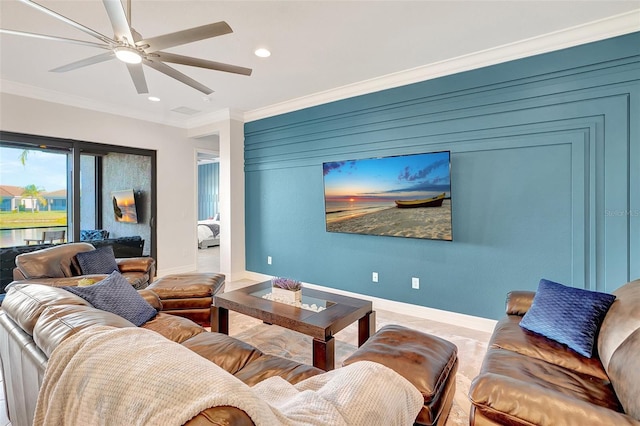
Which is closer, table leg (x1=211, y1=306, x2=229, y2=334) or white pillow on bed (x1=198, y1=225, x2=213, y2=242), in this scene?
table leg (x1=211, y1=306, x2=229, y2=334)

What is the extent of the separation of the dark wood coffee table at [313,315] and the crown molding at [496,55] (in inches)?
98.9

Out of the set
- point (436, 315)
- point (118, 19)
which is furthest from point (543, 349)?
point (118, 19)

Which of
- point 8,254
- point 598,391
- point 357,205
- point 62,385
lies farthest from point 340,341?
point 8,254

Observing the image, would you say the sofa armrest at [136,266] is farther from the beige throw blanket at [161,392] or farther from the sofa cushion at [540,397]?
the sofa cushion at [540,397]

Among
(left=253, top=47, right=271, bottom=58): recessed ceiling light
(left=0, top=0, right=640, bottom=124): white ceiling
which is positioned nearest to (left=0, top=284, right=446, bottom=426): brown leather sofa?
(left=0, top=0, right=640, bottom=124): white ceiling

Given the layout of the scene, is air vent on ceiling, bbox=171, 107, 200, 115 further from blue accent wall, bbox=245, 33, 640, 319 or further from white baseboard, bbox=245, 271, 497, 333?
white baseboard, bbox=245, 271, 497, 333

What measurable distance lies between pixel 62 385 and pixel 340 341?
238 cm

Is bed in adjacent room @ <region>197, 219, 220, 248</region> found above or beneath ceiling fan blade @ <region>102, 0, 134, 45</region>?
beneath

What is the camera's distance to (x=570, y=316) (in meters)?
1.87

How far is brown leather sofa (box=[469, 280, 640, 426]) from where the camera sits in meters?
1.14

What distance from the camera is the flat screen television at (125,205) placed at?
17.8 ft

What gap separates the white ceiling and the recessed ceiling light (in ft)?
0.17

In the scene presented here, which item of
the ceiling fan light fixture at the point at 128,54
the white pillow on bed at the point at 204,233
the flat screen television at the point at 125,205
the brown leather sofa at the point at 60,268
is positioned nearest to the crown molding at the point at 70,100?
the flat screen television at the point at 125,205

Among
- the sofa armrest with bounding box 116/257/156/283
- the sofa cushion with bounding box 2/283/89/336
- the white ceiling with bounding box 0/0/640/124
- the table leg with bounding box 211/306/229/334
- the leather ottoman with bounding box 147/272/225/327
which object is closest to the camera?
the sofa cushion with bounding box 2/283/89/336
